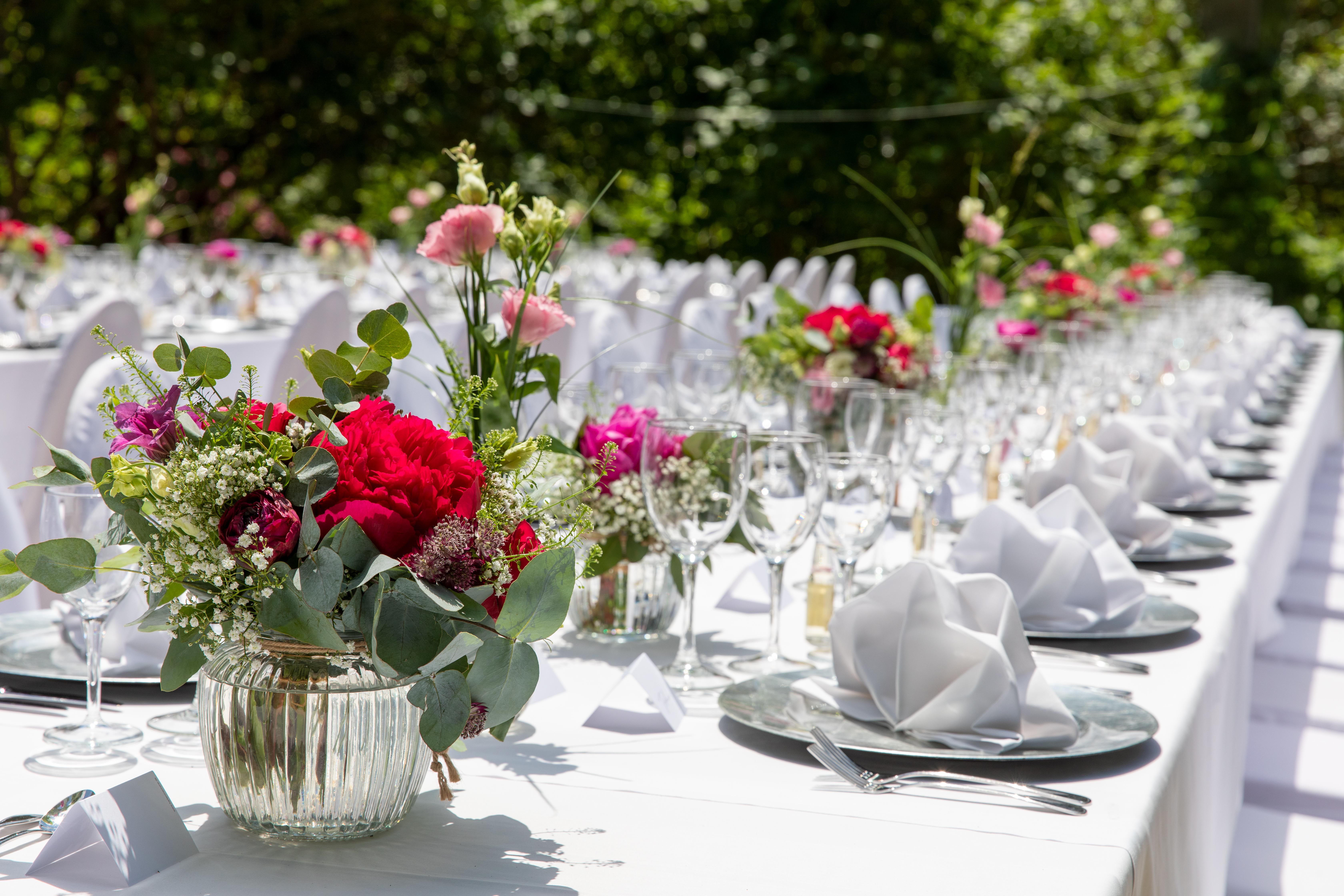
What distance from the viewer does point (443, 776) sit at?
0.88 meters

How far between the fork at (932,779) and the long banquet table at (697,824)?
0.04 ft

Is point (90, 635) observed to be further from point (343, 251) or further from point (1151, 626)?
point (343, 251)

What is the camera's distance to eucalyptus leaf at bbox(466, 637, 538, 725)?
0.79m

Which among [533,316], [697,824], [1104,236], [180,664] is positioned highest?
[1104,236]

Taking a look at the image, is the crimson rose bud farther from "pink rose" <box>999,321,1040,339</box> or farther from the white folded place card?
"pink rose" <box>999,321,1040,339</box>

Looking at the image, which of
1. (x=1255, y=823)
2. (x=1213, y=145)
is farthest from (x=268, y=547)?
(x=1213, y=145)

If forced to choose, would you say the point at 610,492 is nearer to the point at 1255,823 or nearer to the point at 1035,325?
the point at 1255,823

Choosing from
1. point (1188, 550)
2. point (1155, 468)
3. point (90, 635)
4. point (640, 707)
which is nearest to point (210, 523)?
Result: point (90, 635)

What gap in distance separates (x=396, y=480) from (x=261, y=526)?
8 cm

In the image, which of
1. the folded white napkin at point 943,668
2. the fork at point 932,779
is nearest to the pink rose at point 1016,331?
the folded white napkin at point 943,668

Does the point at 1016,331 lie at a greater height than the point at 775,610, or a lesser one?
greater

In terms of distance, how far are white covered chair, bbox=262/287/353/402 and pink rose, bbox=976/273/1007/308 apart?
1.64m

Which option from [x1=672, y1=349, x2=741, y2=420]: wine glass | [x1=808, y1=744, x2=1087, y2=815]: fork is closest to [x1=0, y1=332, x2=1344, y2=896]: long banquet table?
[x1=808, y1=744, x2=1087, y2=815]: fork

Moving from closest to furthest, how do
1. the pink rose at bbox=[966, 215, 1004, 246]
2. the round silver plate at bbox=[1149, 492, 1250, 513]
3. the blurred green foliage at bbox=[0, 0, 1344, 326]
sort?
the round silver plate at bbox=[1149, 492, 1250, 513], the pink rose at bbox=[966, 215, 1004, 246], the blurred green foliage at bbox=[0, 0, 1344, 326]
